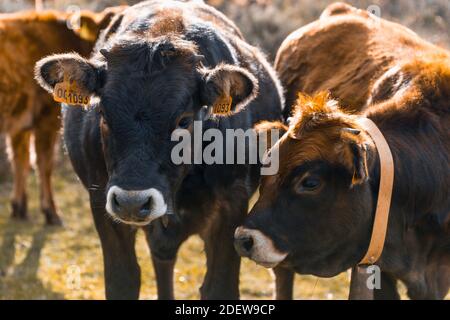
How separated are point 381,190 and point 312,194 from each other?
0.41 m

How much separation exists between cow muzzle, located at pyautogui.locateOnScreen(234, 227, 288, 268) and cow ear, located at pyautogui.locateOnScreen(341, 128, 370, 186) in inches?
21.5

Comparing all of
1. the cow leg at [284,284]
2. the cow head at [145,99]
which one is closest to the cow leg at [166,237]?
the cow head at [145,99]

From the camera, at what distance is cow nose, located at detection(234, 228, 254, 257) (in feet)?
16.6

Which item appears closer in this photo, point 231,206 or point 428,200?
point 428,200

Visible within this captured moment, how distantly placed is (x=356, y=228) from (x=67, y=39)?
247 inches

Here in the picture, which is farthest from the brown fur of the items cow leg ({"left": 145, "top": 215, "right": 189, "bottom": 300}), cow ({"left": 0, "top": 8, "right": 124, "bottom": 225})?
cow ({"left": 0, "top": 8, "right": 124, "bottom": 225})

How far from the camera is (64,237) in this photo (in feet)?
32.8

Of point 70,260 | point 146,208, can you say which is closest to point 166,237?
point 146,208

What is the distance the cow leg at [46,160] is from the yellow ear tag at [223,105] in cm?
527

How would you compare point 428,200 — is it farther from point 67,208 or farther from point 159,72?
point 67,208

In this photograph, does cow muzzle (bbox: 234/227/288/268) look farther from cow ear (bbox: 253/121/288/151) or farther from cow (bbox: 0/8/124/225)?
cow (bbox: 0/8/124/225)

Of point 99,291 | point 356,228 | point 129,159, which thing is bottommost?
point 99,291

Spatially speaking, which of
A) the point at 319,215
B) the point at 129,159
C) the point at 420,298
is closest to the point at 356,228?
the point at 319,215

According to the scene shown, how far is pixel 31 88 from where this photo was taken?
10203 millimetres
